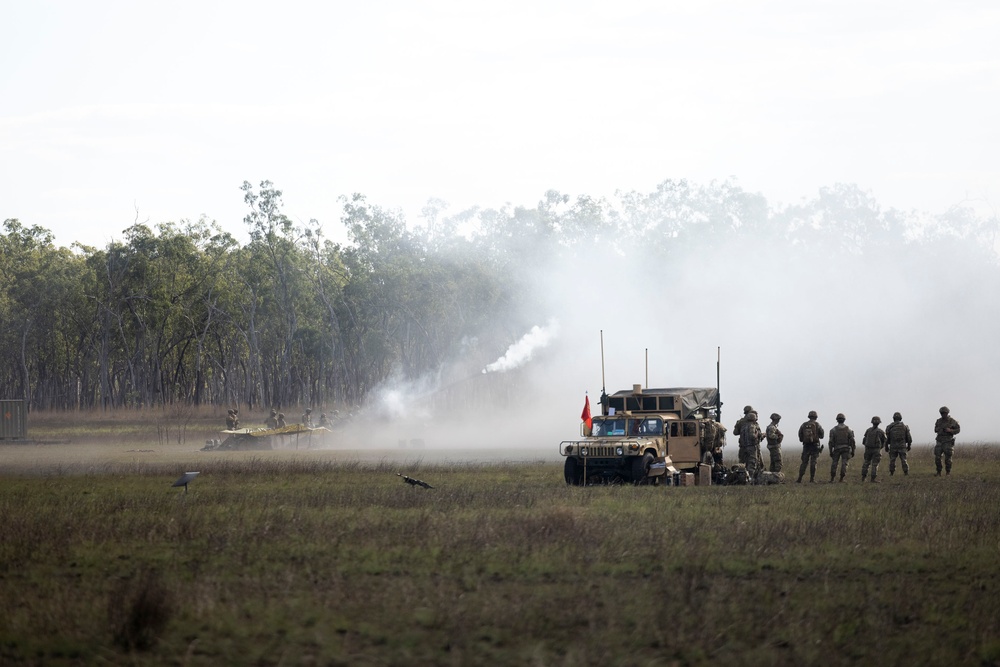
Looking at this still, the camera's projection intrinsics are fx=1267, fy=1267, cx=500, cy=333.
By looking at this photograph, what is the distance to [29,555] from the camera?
18.0 m

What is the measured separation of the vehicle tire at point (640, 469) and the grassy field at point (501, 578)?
3.59 meters

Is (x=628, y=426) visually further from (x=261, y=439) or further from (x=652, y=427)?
(x=261, y=439)

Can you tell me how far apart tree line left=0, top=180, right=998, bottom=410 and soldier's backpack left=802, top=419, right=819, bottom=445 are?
243ft

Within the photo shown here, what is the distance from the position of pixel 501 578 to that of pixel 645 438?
17812 mm

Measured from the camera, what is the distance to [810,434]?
3331cm

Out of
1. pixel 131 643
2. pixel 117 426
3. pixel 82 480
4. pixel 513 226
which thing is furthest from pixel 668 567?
pixel 513 226

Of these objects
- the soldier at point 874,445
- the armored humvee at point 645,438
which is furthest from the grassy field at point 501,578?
the soldier at point 874,445

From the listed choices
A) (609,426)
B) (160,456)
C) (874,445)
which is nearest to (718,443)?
(609,426)

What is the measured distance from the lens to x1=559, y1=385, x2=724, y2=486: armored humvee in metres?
32.2

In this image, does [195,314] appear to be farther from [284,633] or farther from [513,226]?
[284,633]

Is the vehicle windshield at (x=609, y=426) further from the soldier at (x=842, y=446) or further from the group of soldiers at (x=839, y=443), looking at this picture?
the soldier at (x=842, y=446)

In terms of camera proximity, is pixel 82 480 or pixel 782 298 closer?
pixel 82 480

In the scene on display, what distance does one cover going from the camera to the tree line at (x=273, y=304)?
10681 cm

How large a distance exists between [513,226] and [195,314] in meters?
35.8
